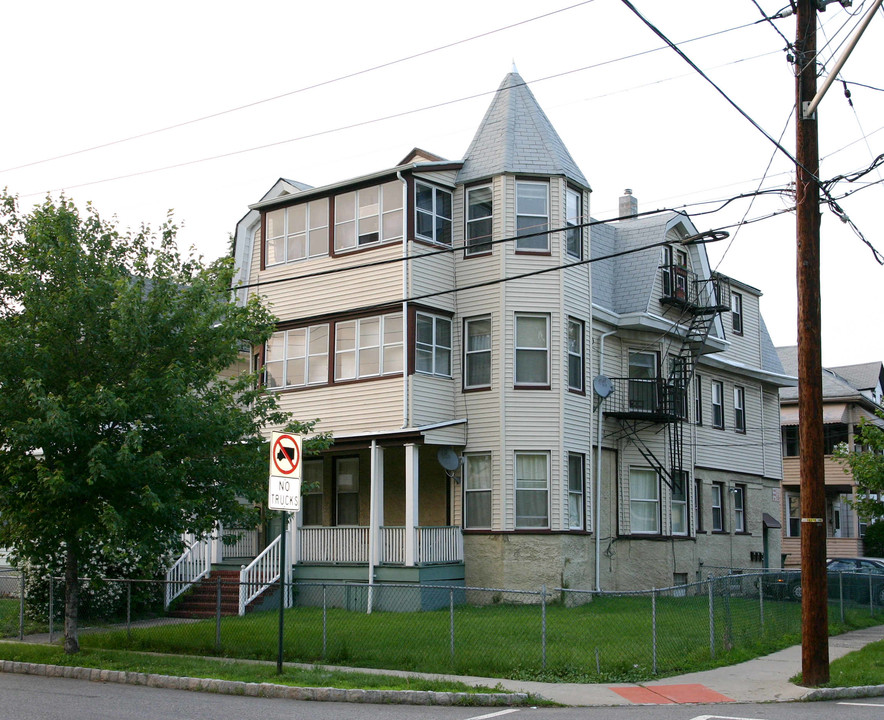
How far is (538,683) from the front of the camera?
13.8 m

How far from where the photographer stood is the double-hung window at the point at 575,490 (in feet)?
79.8

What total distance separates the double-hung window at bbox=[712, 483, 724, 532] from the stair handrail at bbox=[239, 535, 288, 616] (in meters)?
13.9

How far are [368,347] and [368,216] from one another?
318 centimetres

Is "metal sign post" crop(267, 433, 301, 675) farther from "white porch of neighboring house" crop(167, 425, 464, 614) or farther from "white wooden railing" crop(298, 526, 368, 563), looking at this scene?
"white wooden railing" crop(298, 526, 368, 563)

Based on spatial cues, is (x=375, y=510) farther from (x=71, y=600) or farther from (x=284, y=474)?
(x=284, y=474)

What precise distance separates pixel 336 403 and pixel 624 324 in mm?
7875

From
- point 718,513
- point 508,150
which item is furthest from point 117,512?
point 718,513

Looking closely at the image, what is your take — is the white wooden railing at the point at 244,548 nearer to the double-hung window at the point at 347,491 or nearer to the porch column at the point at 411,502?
the double-hung window at the point at 347,491

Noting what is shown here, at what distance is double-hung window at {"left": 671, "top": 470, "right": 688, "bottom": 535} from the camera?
28453 millimetres

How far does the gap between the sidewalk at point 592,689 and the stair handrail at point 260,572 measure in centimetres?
680

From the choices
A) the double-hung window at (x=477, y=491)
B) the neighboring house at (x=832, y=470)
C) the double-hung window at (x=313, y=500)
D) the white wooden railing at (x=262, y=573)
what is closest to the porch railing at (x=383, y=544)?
the double-hung window at (x=477, y=491)

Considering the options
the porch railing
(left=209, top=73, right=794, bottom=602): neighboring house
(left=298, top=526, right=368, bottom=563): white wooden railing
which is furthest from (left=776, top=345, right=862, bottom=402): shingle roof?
(left=298, top=526, right=368, bottom=563): white wooden railing

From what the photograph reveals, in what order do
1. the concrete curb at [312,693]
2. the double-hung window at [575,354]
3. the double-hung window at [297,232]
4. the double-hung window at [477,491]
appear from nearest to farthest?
the concrete curb at [312,693] → the double-hung window at [477,491] → the double-hung window at [575,354] → the double-hung window at [297,232]

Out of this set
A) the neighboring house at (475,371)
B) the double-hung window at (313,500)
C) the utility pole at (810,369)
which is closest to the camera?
the utility pole at (810,369)
